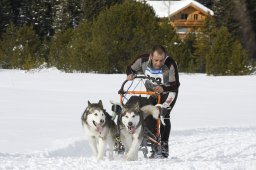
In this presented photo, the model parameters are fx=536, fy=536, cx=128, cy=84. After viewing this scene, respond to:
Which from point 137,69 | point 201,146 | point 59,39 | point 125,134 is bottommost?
point 201,146

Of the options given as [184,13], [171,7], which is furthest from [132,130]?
[171,7]

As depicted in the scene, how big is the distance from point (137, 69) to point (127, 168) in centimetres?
191

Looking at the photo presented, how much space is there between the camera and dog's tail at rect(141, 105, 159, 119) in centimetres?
634

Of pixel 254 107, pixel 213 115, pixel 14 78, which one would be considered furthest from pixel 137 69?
pixel 14 78

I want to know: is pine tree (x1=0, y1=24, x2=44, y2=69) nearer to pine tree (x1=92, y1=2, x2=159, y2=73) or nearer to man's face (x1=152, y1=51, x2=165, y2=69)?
pine tree (x1=92, y1=2, x2=159, y2=73)

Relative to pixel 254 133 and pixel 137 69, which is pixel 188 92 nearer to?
pixel 254 133

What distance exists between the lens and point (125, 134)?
598 centimetres

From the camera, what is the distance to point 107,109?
15109 millimetres

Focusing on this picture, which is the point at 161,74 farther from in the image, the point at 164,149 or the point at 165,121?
the point at 164,149

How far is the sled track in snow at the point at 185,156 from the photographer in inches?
198

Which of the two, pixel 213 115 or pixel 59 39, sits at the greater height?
pixel 59 39

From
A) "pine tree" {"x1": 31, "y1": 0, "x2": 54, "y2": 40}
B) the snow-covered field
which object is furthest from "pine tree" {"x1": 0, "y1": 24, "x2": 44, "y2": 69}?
the snow-covered field

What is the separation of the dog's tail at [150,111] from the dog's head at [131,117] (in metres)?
0.41

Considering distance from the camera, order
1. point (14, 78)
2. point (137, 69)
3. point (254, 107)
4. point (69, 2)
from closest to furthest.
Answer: point (137, 69) → point (254, 107) → point (14, 78) → point (69, 2)
